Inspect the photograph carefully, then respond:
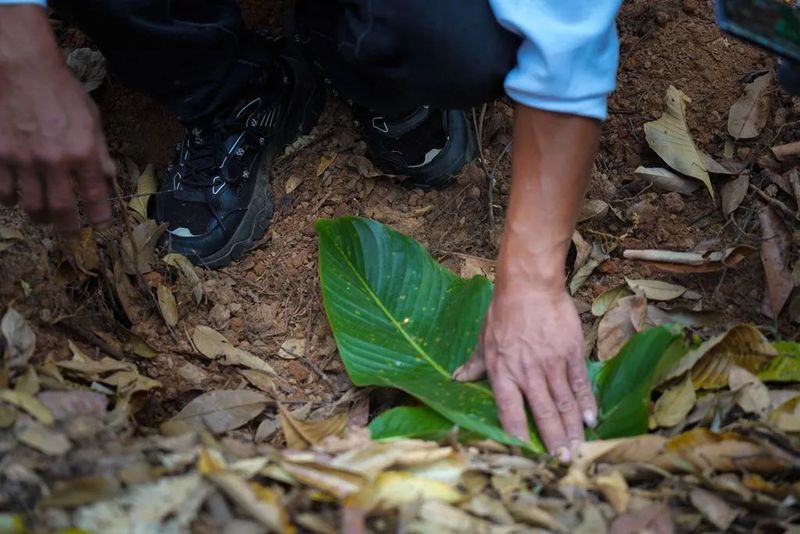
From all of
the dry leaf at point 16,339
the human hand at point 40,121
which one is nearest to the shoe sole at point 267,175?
the dry leaf at point 16,339

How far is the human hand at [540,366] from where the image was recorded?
4.29ft

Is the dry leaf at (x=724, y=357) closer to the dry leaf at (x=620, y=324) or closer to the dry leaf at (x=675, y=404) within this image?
the dry leaf at (x=675, y=404)

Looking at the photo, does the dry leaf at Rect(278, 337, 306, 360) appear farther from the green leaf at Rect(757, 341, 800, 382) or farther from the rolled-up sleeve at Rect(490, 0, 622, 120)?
the green leaf at Rect(757, 341, 800, 382)

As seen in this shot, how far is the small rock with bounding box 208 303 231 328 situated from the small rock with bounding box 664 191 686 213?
940 mm

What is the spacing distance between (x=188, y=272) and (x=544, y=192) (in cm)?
77

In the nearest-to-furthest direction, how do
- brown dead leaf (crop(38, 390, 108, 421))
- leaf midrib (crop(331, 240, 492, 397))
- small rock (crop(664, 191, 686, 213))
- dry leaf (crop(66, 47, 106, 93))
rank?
brown dead leaf (crop(38, 390, 108, 421)) < leaf midrib (crop(331, 240, 492, 397)) < small rock (crop(664, 191, 686, 213)) < dry leaf (crop(66, 47, 106, 93))

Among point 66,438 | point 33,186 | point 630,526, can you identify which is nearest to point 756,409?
point 630,526

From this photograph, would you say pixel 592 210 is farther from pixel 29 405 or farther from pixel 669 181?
pixel 29 405

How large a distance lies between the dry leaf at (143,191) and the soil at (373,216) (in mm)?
32

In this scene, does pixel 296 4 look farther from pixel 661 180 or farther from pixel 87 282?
pixel 661 180

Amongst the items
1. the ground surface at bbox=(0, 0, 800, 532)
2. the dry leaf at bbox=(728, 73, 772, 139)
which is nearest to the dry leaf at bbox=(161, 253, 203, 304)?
the ground surface at bbox=(0, 0, 800, 532)

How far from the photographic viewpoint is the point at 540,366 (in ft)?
4.35

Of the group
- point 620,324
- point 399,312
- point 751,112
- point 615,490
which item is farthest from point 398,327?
point 751,112

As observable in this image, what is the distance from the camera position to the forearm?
1.30 m
